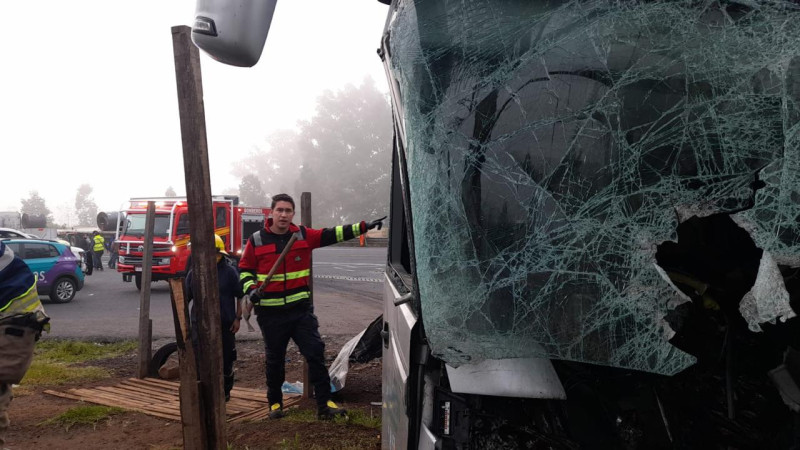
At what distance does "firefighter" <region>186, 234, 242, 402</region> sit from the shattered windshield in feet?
13.7

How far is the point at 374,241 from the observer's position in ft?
108

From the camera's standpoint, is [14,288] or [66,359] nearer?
[14,288]

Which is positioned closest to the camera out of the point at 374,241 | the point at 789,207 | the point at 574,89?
the point at 789,207

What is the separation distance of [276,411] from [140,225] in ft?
41.7

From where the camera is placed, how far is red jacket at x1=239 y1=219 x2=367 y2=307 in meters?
4.60

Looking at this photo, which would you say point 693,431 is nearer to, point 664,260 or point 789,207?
point 664,260

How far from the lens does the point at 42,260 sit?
12406mm

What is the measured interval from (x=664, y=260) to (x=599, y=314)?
190 millimetres

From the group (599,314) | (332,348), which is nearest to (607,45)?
(599,314)

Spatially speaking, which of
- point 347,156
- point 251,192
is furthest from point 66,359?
point 251,192

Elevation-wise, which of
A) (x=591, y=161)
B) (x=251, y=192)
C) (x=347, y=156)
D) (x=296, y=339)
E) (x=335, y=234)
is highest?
(x=347, y=156)

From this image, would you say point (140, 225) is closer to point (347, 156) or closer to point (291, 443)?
point (291, 443)

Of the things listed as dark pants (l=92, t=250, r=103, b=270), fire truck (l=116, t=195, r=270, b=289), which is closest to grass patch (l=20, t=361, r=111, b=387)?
fire truck (l=116, t=195, r=270, b=289)

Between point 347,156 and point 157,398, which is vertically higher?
point 347,156
